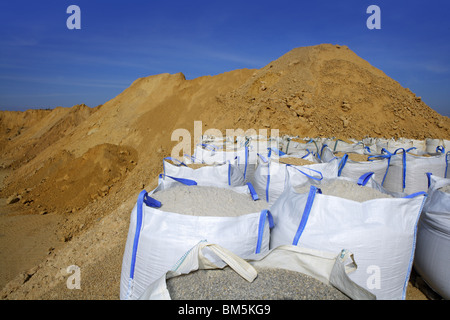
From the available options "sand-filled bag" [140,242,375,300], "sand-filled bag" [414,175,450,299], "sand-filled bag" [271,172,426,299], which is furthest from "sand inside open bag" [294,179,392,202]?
"sand-filled bag" [140,242,375,300]

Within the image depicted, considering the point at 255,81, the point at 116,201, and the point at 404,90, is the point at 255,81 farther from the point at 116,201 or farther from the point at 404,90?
the point at 116,201

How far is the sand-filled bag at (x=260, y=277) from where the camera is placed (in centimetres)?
101

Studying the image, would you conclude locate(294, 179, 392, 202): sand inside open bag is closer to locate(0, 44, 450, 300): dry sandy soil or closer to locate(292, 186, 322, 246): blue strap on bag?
locate(292, 186, 322, 246): blue strap on bag

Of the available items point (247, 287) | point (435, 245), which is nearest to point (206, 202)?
point (247, 287)

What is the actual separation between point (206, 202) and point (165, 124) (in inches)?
399

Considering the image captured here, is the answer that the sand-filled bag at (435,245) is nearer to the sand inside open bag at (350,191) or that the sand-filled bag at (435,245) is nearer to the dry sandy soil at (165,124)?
the sand inside open bag at (350,191)

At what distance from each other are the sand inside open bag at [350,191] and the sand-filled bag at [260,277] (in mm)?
785

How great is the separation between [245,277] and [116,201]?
6128mm

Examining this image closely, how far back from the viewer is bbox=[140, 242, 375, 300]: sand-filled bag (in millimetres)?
1007

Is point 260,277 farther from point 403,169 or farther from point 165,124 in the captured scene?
point 165,124

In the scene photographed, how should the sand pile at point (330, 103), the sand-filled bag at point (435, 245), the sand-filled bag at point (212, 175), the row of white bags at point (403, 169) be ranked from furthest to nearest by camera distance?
the sand pile at point (330, 103) → the row of white bags at point (403, 169) → the sand-filled bag at point (212, 175) → the sand-filled bag at point (435, 245)

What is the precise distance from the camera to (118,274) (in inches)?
91.3

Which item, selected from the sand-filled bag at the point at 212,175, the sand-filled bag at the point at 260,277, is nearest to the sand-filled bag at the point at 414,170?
the sand-filled bag at the point at 212,175

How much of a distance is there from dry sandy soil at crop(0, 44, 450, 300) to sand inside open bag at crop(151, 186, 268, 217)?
4.01m
